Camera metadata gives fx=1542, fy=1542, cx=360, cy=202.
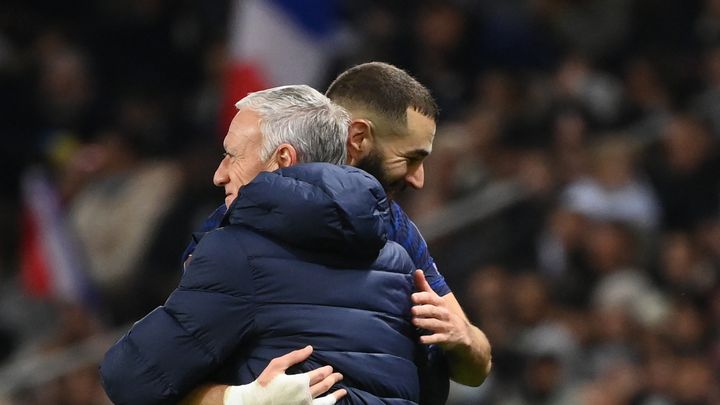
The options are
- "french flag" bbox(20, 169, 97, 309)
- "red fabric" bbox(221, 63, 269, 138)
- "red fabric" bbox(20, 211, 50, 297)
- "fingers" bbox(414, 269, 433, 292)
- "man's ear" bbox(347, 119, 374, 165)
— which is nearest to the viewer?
"fingers" bbox(414, 269, 433, 292)

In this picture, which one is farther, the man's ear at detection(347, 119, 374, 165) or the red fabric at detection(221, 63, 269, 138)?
the red fabric at detection(221, 63, 269, 138)

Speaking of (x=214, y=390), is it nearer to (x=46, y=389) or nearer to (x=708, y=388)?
(x=708, y=388)

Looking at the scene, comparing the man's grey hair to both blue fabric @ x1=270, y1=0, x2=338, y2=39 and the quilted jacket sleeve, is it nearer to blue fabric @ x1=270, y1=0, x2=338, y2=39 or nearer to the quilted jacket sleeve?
the quilted jacket sleeve

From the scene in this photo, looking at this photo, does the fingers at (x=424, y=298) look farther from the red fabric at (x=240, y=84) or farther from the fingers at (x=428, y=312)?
the red fabric at (x=240, y=84)

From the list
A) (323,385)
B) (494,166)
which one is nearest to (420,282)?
(323,385)

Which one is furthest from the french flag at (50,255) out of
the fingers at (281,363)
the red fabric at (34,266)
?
the fingers at (281,363)

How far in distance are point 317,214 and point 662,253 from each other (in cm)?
462

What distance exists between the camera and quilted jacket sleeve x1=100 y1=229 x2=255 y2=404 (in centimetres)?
268

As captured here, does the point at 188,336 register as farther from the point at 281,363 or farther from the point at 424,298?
the point at 424,298

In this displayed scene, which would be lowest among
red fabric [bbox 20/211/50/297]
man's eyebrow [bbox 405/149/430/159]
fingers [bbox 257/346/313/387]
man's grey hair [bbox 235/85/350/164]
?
red fabric [bbox 20/211/50/297]

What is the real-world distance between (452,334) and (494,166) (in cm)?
491

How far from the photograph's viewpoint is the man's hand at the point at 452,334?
116 inches

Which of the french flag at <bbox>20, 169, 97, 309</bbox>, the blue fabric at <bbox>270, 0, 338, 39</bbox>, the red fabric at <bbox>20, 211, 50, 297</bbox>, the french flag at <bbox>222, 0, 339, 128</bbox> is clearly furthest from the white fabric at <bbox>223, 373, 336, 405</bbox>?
the red fabric at <bbox>20, 211, 50, 297</bbox>

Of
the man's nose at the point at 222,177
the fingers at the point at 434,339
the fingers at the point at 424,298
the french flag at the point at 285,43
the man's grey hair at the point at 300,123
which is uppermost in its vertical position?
the man's grey hair at the point at 300,123
